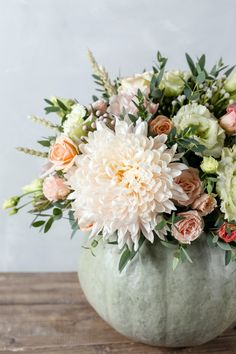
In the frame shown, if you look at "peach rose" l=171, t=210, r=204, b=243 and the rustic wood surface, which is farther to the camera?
the rustic wood surface

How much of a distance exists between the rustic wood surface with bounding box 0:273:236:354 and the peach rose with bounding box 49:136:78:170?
34cm

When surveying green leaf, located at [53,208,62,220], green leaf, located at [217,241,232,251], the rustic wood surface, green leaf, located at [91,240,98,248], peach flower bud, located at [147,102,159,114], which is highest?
peach flower bud, located at [147,102,159,114]

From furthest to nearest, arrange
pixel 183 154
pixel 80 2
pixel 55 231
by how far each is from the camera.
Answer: pixel 55 231 < pixel 80 2 < pixel 183 154

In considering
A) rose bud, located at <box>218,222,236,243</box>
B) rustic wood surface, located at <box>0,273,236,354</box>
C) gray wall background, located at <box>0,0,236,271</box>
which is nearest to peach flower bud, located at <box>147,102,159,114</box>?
rose bud, located at <box>218,222,236,243</box>

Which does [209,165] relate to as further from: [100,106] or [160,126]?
[100,106]

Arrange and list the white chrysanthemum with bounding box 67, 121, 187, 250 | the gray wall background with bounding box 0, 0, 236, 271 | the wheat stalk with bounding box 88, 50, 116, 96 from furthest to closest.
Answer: the gray wall background with bounding box 0, 0, 236, 271, the wheat stalk with bounding box 88, 50, 116, 96, the white chrysanthemum with bounding box 67, 121, 187, 250

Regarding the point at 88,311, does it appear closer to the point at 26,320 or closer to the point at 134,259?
the point at 26,320

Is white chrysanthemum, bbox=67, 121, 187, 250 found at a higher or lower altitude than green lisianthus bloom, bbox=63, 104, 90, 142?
lower

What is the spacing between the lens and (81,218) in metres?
0.83

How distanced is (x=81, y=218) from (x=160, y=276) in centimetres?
15

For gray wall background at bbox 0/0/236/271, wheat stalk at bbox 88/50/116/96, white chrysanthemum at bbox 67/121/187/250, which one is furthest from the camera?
gray wall background at bbox 0/0/236/271

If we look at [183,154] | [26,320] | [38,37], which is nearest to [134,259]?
[183,154]

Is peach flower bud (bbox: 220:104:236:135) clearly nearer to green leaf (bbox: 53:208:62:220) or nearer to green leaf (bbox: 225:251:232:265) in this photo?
green leaf (bbox: 225:251:232:265)

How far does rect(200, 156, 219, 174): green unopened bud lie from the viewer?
793mm
